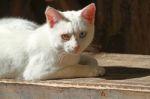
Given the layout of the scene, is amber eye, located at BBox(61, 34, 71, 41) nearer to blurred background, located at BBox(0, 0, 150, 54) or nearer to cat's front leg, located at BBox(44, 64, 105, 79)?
cat's front leg, located at BBox(44, 64, 105, 79)

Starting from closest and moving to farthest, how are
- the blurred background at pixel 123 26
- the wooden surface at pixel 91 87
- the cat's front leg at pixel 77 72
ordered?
the wooden surface at pixel 91 87, the cat's front leg at pixel 77 72, the blurred background at pixel 123 26

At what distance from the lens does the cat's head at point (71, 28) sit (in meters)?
2.21

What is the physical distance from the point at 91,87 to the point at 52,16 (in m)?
0.41

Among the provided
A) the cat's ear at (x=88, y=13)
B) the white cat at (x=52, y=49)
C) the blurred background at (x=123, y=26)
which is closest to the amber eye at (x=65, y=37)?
the white cat at (x=52, y=49)

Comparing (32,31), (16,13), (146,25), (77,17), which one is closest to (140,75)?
(77,17)

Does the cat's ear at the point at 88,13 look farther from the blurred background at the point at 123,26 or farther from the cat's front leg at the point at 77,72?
the blurred background at the point at 123,26

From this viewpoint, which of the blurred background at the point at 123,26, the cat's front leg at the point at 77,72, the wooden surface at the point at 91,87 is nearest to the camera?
the wooden surface at the point at 91,87

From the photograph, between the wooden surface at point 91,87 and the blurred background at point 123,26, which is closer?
the wooden surface at point 91,87

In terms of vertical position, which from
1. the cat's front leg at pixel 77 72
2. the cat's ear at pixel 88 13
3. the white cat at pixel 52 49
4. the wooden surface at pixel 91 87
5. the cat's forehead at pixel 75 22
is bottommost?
the wooden surface at pixel 91 87

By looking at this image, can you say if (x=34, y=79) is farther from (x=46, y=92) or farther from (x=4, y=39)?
(x=4, y=39)

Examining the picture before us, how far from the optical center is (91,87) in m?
2.23

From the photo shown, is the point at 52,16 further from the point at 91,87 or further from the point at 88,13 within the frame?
the point at 91,87

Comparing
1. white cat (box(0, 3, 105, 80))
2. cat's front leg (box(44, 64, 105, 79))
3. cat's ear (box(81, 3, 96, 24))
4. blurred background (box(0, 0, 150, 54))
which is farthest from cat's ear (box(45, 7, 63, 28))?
blurred background (box(0, 0, 150, 54))

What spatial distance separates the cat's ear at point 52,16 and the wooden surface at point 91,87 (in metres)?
0.31
